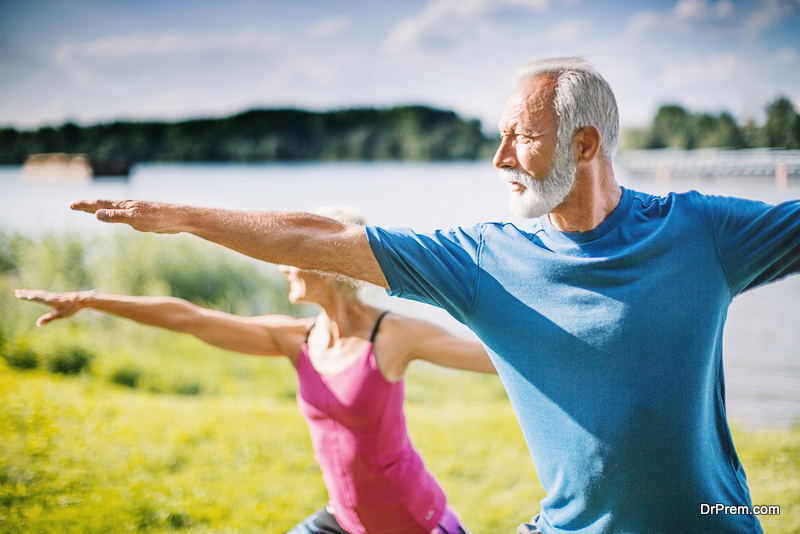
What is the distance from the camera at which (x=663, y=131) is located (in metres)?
7.14

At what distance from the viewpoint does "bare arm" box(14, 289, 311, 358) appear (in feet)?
8.72

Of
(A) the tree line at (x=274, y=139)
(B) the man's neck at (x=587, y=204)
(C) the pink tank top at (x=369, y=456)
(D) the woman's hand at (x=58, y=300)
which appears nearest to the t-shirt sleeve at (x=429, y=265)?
(B) the man's neck at (x=587, y=204)

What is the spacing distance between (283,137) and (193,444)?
46.0 feet

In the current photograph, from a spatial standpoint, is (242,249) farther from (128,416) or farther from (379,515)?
(128,416)

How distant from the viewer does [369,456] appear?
247 cm

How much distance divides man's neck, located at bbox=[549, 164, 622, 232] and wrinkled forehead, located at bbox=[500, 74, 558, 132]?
0.22m

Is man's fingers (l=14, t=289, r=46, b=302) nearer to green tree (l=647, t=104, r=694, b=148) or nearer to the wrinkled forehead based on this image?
the wrinkled forehead

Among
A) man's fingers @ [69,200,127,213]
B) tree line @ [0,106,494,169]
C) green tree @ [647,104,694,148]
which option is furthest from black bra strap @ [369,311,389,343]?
tree line @ [0,106,494,169]

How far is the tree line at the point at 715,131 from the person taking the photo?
548cm

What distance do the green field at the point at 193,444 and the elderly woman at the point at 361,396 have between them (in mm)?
1931

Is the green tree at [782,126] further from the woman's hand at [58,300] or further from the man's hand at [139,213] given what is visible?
the woman's hand at [58,300]

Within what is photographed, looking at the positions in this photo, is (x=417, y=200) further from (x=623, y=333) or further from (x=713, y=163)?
(x=623, y=333)

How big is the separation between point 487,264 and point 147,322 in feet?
5.88

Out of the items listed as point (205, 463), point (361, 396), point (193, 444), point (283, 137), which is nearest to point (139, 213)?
point (361, 396)
